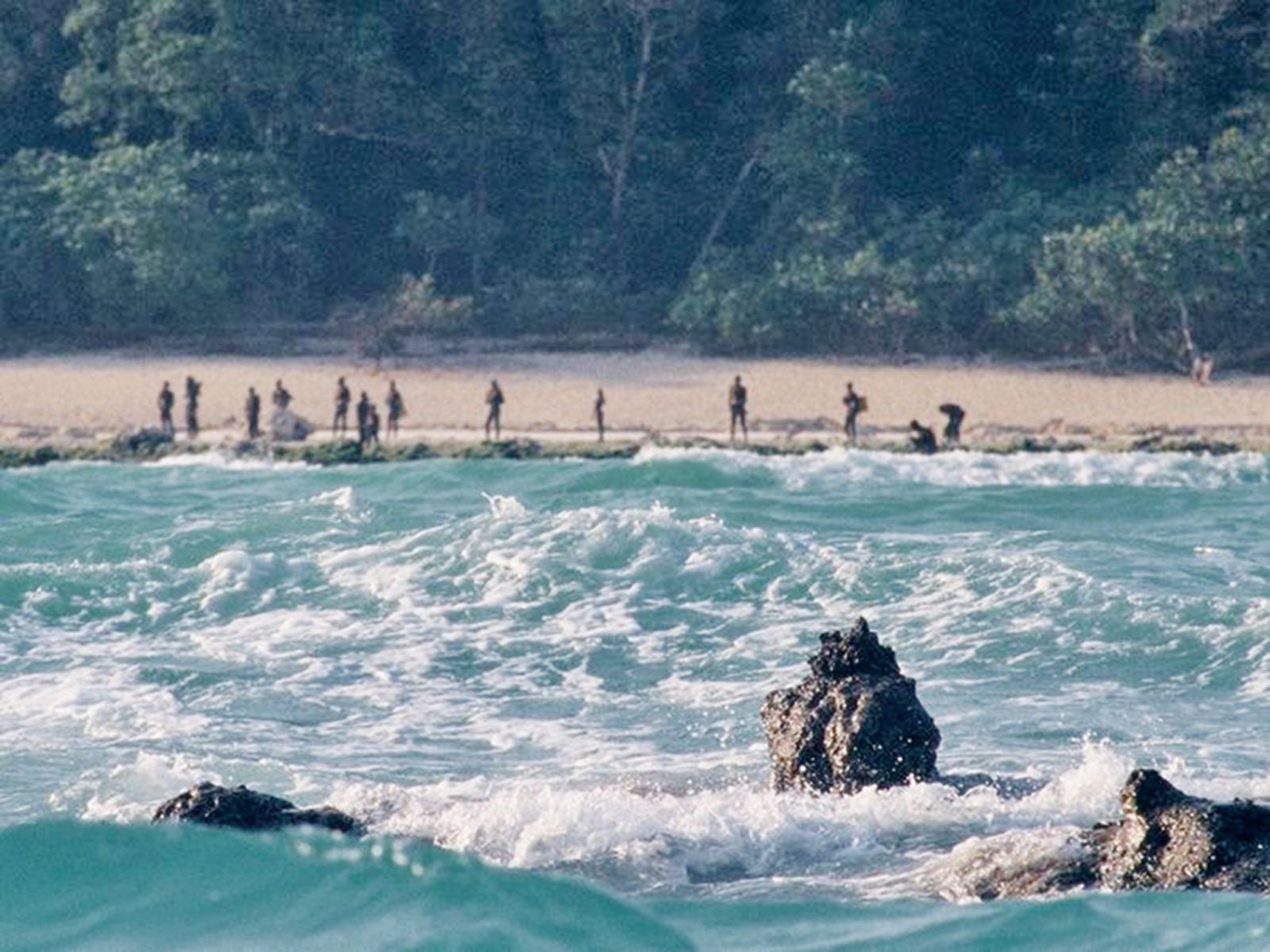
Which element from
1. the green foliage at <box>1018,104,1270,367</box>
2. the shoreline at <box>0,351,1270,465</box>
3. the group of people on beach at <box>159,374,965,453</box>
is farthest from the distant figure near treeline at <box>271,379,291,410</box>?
the green foliage at <box>1018,104,1270,367</box>

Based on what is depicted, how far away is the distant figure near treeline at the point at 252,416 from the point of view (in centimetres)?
3778

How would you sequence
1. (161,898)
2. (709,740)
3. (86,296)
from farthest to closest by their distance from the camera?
(86,296)
(709,740)
(161,898)

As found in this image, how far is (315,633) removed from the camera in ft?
82.3

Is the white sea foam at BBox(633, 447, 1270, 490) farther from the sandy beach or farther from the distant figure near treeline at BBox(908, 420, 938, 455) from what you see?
the sandy beach

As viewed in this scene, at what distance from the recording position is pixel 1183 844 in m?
15.9

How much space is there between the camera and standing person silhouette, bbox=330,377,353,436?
1499 inches

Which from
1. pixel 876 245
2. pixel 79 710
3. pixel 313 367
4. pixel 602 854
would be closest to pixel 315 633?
pixel 79 710

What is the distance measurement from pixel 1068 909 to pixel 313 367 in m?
28.8

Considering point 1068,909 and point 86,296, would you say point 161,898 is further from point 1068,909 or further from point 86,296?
point 86,296

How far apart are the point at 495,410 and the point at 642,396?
11.9 ft

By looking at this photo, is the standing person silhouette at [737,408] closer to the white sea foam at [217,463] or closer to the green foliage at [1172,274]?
the white sea foam at [217,463]

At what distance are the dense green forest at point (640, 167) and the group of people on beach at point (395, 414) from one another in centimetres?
495

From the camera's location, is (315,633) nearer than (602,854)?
No

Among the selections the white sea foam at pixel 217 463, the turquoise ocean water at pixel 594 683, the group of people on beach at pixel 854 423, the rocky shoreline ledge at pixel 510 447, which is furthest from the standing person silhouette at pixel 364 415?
the group of people on beach at pixel 854 423
